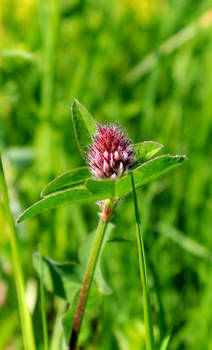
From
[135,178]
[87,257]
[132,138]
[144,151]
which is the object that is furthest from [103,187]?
[132,138]

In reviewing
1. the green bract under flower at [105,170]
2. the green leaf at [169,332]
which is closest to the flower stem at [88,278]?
the green bract under flower at [105,170]

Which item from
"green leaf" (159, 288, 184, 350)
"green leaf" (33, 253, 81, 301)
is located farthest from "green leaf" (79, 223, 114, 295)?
"green leaf" (159, 288, 184, 350)

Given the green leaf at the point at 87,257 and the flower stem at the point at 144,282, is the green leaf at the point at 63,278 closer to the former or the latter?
the green leaf at the point at 87,257

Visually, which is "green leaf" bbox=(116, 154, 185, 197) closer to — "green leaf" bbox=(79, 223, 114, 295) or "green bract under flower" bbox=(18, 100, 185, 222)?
"green bract under flower" bbox=(18, 100, 185, 222)

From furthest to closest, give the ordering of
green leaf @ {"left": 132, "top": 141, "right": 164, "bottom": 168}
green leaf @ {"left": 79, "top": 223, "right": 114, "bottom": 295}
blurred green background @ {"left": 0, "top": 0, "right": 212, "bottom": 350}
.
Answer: blurred green background @ {"left": 0, "top": 0, "right": 212, "bottom": 350}, green leaf @ {"left": 79, "top": 223, "right": 114, "bottom": 295}, green leaf @ {"left": 132, "top": 141, "right": 164, "bottom": 168}

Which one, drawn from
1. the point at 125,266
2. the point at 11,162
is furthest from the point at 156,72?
the point at 125,266

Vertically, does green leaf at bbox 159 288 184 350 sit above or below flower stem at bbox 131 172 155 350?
below

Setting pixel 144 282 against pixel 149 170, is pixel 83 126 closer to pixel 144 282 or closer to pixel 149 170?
pixel 149 170

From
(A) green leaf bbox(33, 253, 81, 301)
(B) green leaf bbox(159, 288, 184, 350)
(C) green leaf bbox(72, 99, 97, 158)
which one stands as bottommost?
(B) green leaf bbox(159, 288, 184, 350)
